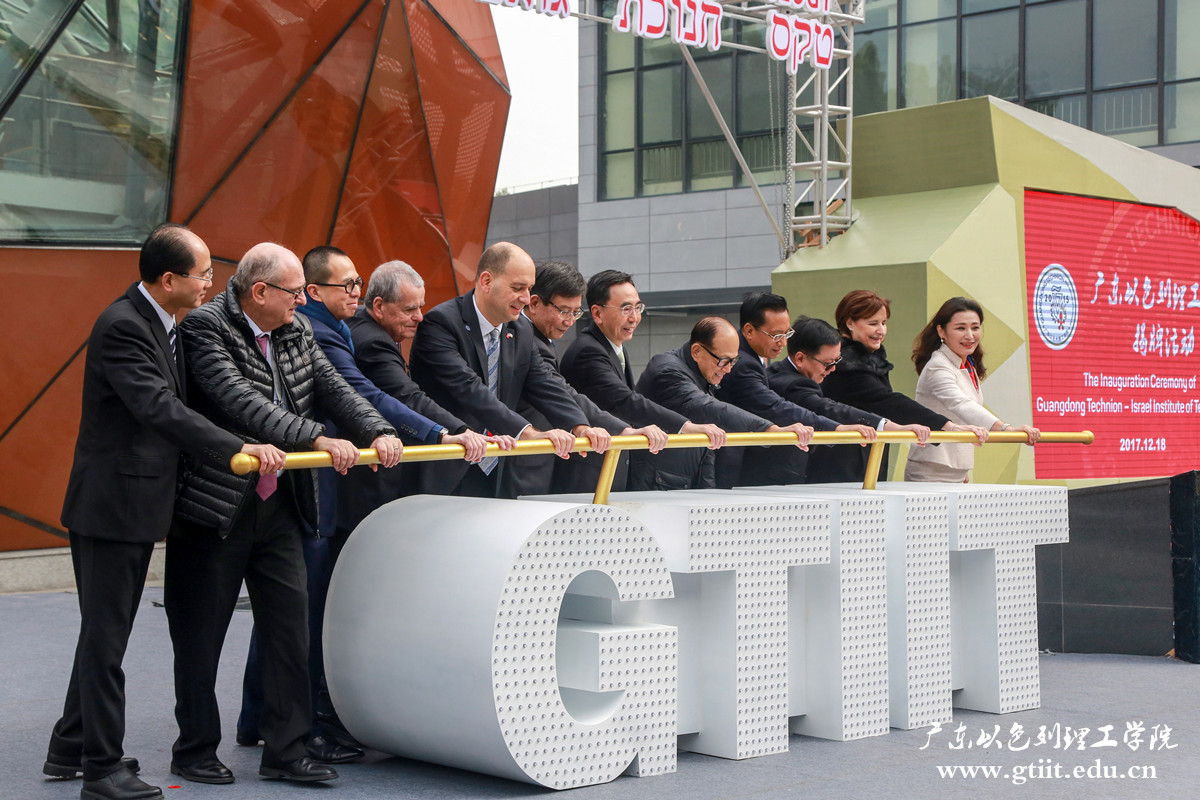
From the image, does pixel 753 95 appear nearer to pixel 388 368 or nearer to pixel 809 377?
pixel 809 377

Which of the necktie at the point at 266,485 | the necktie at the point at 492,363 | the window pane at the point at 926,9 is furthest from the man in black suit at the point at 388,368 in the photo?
the window pane at the point at 926,9

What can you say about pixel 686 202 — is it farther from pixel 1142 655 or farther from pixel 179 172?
pixel 1142 655

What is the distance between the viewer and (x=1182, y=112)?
23359 mm

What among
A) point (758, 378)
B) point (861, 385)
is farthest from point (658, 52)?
point (758, 378)

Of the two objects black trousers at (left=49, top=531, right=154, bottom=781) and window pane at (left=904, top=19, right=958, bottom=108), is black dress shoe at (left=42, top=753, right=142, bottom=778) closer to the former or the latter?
black trousers at (left=49, top=531, right=154, bottom=781)

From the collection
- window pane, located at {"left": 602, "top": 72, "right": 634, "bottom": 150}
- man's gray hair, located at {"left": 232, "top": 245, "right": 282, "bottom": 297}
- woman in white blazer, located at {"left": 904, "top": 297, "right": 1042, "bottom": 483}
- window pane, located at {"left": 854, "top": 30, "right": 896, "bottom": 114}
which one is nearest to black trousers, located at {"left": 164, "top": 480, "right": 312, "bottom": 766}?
man's gray hair, located at {"left": 232, "top": 245, "right": 282, "bottom": 297}

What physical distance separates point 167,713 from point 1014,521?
4069 millimetres

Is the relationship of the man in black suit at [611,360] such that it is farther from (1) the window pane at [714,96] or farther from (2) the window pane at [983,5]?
(1) the window pane at [714,96]

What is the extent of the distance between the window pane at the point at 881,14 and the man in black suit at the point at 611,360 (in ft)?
71.4

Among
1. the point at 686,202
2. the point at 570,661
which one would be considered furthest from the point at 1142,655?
the point at 686,202

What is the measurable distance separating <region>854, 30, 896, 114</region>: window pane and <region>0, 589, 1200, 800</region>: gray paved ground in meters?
20.6

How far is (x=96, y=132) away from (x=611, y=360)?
584cm

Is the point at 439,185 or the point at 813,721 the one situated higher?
the point at 439,185

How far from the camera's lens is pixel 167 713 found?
6.12m
